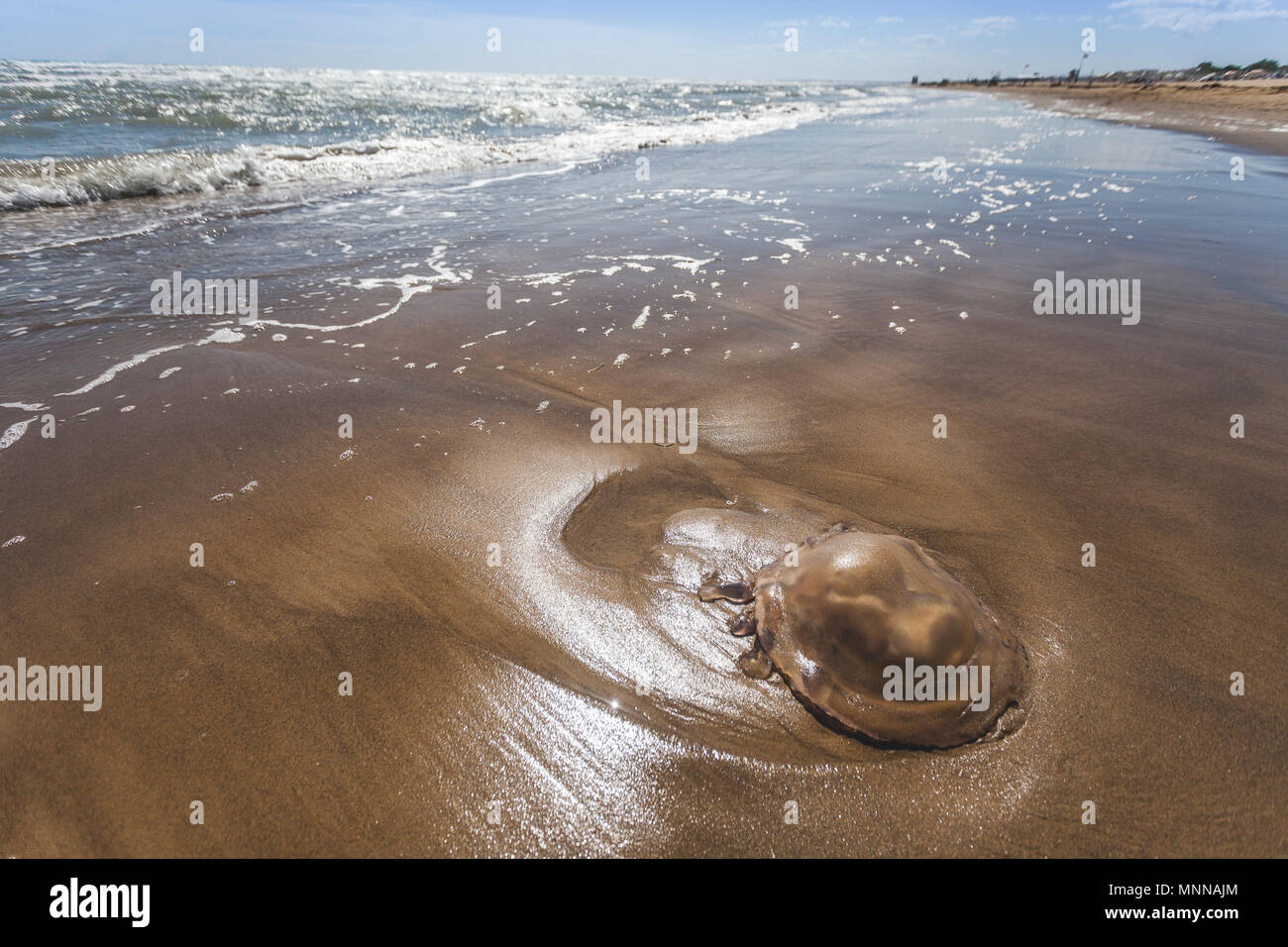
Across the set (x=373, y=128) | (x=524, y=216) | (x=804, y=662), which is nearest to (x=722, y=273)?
(x=524, y=216)

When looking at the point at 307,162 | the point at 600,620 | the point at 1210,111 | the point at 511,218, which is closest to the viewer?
the point at 600,620

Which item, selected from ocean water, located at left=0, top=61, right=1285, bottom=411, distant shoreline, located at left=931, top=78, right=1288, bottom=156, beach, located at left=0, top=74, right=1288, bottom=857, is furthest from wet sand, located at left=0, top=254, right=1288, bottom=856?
distant shoreline, located at left=931, top=78, right=1288, bottom=156

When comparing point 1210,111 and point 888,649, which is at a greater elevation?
point 1210,111

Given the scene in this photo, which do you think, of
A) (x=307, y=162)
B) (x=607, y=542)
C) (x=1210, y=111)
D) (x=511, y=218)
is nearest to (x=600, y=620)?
(x=607, y=542)

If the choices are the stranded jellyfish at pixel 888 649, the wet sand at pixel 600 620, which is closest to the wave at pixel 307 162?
the wet sand at pixel 600 620

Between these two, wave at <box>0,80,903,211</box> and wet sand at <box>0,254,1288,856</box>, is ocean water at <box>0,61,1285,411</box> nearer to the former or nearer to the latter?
wave at <box>0,80,903,211</box>

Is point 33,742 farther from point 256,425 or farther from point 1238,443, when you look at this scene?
point 1238,443

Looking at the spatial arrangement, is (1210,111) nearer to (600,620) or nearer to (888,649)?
(888,649)
